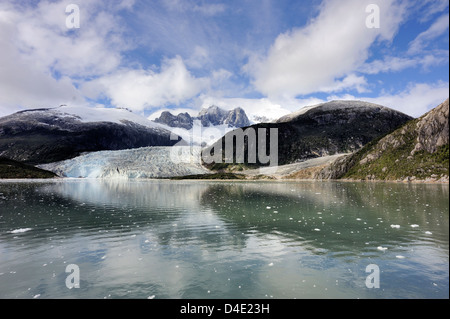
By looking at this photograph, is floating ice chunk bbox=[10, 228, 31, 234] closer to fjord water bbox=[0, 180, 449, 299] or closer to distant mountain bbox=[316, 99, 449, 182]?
fjord water bbox=[0, 180, 449, 299]

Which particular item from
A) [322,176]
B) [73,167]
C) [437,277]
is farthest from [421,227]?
[73,167]

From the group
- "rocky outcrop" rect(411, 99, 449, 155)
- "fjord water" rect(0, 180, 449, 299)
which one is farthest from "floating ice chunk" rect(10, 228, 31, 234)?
"rocky outcrop" rect(411, 99, 449, 155)

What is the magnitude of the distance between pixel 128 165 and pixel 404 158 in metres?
141

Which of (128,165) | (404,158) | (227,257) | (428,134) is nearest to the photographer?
(227,257)

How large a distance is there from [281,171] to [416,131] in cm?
7746

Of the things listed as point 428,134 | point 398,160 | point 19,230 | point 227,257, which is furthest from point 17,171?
point 428,134

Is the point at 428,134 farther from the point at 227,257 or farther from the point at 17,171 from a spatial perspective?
the point at 17,171

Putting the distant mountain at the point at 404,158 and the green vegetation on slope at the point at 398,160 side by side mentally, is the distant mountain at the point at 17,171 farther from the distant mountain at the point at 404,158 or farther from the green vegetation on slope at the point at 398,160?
the green vegetation on slope at the point at 398,160

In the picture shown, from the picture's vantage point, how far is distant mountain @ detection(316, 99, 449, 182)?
88438 millimetres

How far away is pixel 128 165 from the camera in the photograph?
502ft

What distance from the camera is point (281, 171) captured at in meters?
171
